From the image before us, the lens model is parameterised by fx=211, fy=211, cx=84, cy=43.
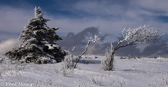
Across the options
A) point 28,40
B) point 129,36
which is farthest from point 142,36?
point 28,40

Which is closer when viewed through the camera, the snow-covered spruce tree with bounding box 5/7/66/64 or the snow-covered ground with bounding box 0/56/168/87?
the snow-covered ground with bounding box 0/56/168/87

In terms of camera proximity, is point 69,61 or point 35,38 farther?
point 35,38

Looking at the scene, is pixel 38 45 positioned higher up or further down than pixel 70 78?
higher up

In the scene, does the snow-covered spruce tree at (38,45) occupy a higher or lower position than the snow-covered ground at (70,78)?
higher

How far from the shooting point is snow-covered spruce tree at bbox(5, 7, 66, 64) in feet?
59.4

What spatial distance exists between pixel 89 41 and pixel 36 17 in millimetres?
8217

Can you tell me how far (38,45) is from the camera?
18859 millimetres

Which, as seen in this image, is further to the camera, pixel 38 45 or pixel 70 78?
pixel 38 45

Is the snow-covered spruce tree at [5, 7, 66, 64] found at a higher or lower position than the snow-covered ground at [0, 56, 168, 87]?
higher

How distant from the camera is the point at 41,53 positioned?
61.2ft

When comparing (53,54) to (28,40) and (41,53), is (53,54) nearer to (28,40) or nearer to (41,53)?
(41,53)

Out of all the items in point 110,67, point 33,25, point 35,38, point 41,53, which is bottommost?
point 110,67

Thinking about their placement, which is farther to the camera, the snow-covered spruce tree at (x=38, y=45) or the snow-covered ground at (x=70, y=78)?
the snow-covered spruce tree at (x=38, y=45)

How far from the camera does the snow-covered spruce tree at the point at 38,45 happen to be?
18094 millimetres
